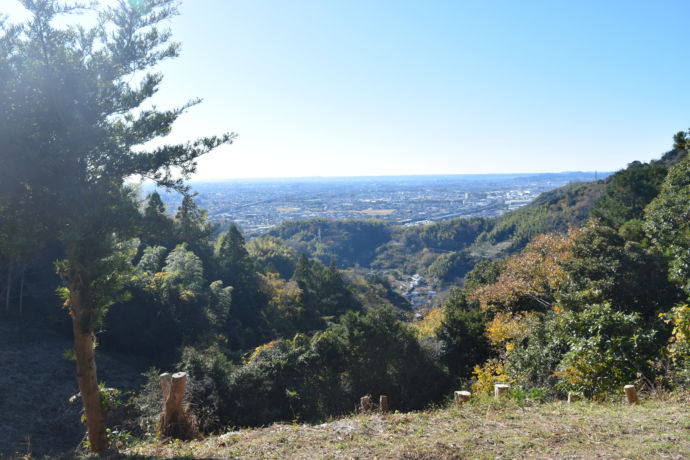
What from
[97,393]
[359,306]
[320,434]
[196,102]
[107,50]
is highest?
[107,50]

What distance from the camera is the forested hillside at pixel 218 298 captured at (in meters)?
4.97

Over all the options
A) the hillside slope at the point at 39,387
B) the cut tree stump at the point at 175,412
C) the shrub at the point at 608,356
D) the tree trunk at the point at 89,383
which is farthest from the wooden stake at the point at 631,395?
the hillside slope at the point at 39,387

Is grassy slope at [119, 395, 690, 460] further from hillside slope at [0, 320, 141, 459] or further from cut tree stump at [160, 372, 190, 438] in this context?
hillside slope at [0, 320, 141, 459]

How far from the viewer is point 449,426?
17.9 ft

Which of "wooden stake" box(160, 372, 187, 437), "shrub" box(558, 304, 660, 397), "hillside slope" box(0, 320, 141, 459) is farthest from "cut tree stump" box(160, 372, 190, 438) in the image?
"shrub" box(558, 304, 660, 397)

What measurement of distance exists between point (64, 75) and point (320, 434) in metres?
5.27

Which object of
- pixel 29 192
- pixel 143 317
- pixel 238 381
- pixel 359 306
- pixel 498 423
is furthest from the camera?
pixel 359 306

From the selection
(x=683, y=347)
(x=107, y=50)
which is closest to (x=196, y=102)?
(x=107, y=50)

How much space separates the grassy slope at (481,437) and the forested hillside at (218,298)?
1.18 metres

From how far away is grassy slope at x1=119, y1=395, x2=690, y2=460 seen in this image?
4426 mm

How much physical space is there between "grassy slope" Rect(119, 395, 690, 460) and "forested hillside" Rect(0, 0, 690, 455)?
3.87 feet

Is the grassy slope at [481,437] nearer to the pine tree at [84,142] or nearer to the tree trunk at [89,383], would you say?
the tree trunk at [89,383]

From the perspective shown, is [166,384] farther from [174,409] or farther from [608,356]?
[608,356]

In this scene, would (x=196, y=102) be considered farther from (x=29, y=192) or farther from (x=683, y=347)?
(x=683, y=347)
